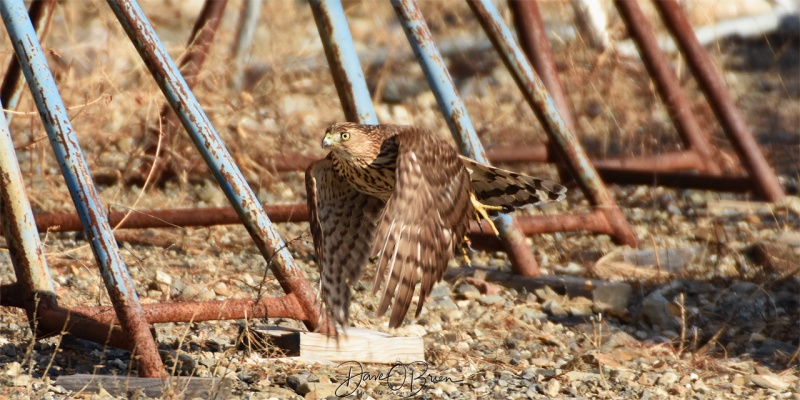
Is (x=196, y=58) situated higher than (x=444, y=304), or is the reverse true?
(x=196, y=58)

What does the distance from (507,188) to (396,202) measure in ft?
3.24

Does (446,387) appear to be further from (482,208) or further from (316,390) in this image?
(482,208)

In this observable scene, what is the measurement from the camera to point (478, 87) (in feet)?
28.4

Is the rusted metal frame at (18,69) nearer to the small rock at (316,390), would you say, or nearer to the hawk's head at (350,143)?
the hawk's head at (350,143)

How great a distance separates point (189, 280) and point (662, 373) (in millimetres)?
2084

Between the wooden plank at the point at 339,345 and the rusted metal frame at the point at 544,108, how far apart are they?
67.9 inches

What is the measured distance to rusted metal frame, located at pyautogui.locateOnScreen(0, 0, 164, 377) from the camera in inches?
133

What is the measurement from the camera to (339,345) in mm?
3742

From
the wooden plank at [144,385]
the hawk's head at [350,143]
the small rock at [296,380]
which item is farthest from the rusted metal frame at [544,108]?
the wooden plank at [144,385]

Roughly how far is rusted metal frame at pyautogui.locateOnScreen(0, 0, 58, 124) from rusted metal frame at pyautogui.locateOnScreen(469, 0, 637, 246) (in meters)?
2.01

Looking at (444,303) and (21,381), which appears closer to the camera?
(21,381)

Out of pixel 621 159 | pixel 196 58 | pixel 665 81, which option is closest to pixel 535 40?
pixel 621 159

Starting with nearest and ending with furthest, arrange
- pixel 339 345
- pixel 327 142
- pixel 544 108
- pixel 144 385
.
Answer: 1. pixel 144 385
2. pixel 339 345
3. pixel 327 142
4. pixel 544 108

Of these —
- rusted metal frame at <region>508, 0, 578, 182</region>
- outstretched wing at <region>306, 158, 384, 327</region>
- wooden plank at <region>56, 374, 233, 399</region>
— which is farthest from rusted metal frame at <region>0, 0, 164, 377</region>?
rusted metal frame at <region>508, 0, 578, 182</region>
